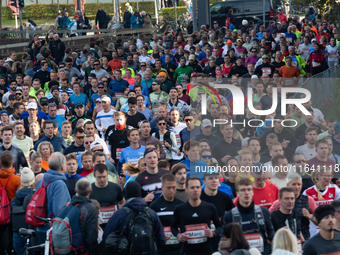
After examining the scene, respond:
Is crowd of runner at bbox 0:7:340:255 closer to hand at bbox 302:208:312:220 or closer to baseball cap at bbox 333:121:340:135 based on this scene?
hand at bbox 302:208:312:220

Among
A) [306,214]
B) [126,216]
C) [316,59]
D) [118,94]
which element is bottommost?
[306,214]

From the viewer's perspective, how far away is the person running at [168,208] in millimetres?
6531

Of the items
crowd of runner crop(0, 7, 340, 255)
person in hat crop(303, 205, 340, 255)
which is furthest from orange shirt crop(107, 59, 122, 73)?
person in hat crop(303, 205, 340, 255)

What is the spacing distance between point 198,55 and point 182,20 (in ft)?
51.3

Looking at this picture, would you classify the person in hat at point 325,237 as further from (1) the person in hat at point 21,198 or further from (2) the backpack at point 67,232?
(1) the person in hat at point 21,198

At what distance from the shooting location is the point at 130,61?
1769 centimetres

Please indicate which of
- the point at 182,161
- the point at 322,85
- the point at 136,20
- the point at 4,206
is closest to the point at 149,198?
the point at 182,161

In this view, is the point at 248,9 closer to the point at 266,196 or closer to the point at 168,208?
the point at 266,196

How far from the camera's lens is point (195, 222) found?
6230mm

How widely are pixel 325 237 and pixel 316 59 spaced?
41.1 ft

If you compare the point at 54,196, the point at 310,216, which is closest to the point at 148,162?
the point at 54,196

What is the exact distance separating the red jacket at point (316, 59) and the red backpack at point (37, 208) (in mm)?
12659

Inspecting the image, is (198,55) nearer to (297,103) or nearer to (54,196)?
(297,103)

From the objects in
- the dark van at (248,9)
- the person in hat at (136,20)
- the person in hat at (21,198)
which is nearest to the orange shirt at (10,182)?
the person in hat at (21,198)
